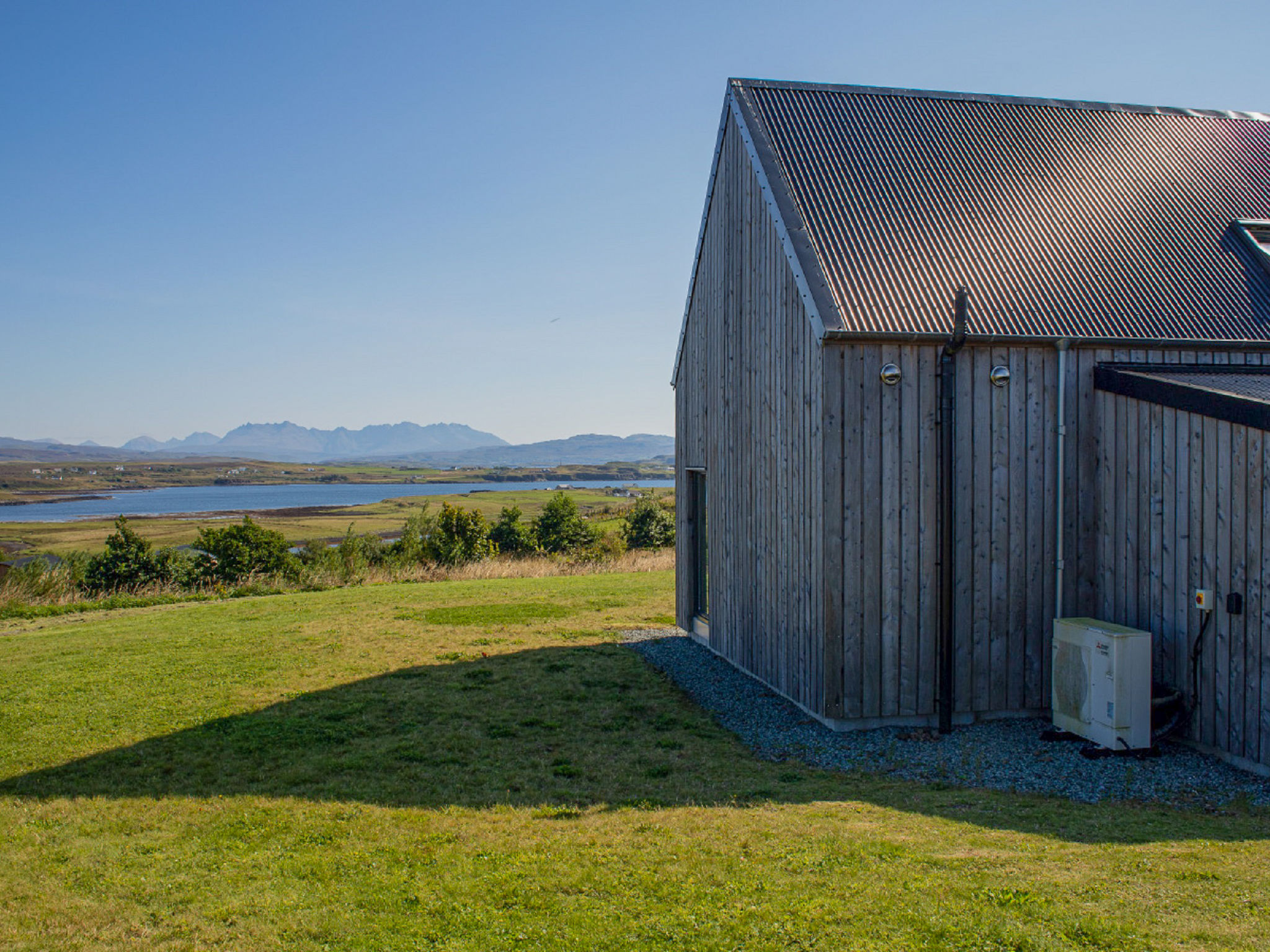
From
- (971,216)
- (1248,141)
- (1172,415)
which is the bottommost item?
(1172,415)

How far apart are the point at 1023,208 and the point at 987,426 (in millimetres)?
2818

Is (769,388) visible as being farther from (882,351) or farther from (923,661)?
(923,661)

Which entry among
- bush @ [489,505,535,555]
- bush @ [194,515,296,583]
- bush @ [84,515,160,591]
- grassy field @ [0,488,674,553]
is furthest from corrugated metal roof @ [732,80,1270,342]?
grassy field @ [0,488,674,553]

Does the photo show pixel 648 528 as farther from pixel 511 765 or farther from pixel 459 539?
pixel 511 765

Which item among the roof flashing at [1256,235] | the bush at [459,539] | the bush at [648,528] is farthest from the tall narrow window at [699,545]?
the bush at [648,528]

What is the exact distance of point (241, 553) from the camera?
18750 mm

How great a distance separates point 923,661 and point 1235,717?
228 cm

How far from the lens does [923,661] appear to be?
7.61m

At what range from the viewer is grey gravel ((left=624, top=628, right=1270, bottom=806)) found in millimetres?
6043

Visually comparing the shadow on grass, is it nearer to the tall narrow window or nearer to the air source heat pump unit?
the air source heat pump unit

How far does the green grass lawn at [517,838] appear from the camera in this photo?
146 inches

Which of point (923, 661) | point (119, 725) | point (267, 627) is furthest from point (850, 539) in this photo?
point (267, 627)

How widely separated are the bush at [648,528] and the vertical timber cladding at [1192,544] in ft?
58.6

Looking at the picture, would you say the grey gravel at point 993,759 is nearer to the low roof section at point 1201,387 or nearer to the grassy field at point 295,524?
the low roof section at point 1201,387
